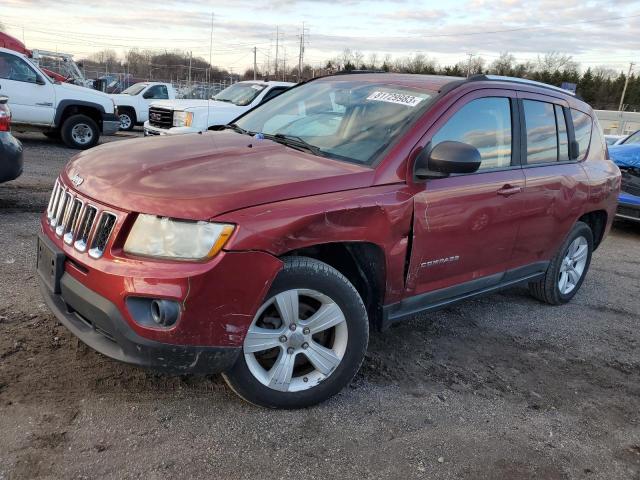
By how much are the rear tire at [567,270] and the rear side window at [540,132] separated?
0.86 m

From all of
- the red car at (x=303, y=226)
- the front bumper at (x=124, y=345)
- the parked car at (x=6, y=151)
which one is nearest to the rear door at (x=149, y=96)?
the parked car at (x=6, y=151)

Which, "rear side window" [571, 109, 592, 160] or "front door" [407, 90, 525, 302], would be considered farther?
"rear side window" [571, 109, 592, 160]

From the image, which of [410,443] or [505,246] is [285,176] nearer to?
[410,443]

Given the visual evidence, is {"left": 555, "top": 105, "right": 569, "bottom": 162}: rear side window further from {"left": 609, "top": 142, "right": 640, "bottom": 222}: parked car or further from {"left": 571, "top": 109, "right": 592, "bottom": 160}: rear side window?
{"left": 609, "top": 142, "right": 640, "bottom": 222}: parked car

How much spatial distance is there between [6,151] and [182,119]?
515 cm

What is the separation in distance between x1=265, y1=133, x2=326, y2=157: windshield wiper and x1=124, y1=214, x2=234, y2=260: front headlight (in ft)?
3.38

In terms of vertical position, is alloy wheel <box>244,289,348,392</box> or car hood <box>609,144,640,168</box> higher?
car hood <box>609,144,640,168</box>

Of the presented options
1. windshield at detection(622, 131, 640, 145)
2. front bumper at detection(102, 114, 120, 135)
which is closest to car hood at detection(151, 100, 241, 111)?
front bumper at detection(102, 114, 120, 135)

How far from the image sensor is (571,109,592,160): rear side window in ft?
15.3

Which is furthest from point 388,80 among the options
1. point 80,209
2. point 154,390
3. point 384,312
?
point 154,390

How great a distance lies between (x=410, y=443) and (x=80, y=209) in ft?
6.75

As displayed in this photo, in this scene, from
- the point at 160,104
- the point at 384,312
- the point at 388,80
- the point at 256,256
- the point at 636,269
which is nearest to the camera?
the point at 256,256

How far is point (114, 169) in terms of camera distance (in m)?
2.92

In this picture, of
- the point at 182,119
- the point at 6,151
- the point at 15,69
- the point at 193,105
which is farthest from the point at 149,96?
the point at 6,151
